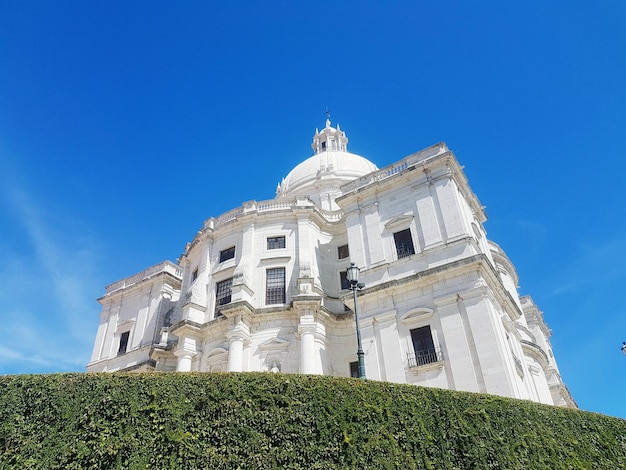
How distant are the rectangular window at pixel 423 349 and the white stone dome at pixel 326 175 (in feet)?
80.2

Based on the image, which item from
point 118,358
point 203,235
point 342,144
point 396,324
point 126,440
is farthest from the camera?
point 342,144

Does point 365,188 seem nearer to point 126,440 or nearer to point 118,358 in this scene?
point 126,440

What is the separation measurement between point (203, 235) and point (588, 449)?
28808 mm

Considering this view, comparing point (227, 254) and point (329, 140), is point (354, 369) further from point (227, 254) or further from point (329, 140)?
point (329, 140)

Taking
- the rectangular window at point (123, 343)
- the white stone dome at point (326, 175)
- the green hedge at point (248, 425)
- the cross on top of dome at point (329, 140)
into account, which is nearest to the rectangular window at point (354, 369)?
the green hedge at point (248, 425)

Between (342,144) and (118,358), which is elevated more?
(342,144)

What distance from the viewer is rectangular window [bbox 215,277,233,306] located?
31.3 meters

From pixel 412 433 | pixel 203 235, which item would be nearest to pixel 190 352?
pixel 203 235

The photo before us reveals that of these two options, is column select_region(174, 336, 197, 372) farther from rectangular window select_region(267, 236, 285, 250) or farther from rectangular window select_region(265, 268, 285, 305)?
rectangular window select_region(267, 236, 285, 250)

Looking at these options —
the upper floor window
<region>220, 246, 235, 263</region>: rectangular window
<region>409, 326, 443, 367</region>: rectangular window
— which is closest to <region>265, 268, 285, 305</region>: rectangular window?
the upper floor window

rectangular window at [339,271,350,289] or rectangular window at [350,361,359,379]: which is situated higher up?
rectangular window at [339,271,350,289]

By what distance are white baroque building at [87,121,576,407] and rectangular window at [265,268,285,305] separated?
7cm

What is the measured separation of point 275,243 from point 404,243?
1047 centimetres

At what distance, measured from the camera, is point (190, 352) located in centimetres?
2938
